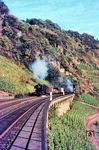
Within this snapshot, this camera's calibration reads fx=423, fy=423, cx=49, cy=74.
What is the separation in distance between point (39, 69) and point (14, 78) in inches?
694

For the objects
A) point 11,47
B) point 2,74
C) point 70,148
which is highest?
point 11,47

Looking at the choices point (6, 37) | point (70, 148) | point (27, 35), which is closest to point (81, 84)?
point (27, 35)

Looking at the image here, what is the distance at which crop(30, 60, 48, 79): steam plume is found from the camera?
9869cm

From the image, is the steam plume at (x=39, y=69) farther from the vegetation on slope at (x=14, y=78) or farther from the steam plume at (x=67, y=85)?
the steam plume at (x=67, y=85)

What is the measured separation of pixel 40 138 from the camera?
70.2 feet

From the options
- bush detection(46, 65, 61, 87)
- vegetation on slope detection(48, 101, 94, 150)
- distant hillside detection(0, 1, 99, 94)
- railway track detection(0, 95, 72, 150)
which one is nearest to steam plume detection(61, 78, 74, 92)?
distant hillside detection(0, 1, 99, 94)

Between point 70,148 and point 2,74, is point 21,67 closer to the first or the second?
point 2,74

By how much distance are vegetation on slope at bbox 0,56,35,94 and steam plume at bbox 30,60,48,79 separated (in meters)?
4.30


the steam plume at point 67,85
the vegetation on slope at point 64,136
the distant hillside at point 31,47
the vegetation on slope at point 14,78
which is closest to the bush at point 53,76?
the steam plume at point 67,85

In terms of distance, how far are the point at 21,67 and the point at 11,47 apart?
22.4 ft

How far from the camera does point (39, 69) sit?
98.8 m

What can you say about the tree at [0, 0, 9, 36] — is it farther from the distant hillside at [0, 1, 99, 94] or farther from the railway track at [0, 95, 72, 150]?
the railway track at [0, 95, 72, 150]

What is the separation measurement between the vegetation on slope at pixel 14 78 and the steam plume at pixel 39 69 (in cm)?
430

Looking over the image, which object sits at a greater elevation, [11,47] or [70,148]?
[11,47]
